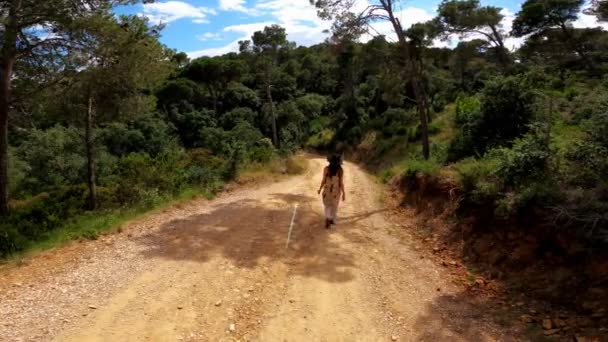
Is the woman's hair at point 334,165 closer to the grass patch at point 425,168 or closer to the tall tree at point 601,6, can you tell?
the grass patch at point 425,168

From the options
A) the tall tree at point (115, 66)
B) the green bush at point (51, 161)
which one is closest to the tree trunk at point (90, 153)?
the tall tree at point (115, 66)

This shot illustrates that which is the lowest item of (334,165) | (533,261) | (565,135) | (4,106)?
(533,261)

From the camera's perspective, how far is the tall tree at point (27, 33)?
989 cm

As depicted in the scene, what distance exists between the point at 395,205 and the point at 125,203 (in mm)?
7489

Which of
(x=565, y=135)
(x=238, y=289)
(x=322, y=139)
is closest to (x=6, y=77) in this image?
(x=238, y=289)

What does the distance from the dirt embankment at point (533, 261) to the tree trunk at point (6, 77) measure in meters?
10.1

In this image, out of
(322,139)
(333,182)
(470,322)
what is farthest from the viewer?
(322,139)

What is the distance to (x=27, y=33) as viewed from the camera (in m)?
10.6

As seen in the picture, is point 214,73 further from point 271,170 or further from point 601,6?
point 601,6

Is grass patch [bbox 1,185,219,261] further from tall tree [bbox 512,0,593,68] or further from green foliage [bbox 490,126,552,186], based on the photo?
tall tree [bbox 512,0,593,68]

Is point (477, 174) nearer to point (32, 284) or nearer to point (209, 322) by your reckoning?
point (209, 322)

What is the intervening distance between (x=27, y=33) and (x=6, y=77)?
118 cm

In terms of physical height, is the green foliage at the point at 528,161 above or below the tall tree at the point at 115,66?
below

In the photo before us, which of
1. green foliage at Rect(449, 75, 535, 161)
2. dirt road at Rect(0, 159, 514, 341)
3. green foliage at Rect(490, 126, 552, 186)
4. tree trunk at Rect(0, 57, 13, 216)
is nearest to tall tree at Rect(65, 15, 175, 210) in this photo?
tree trunk at Rect(0, 57, 13, 216)
